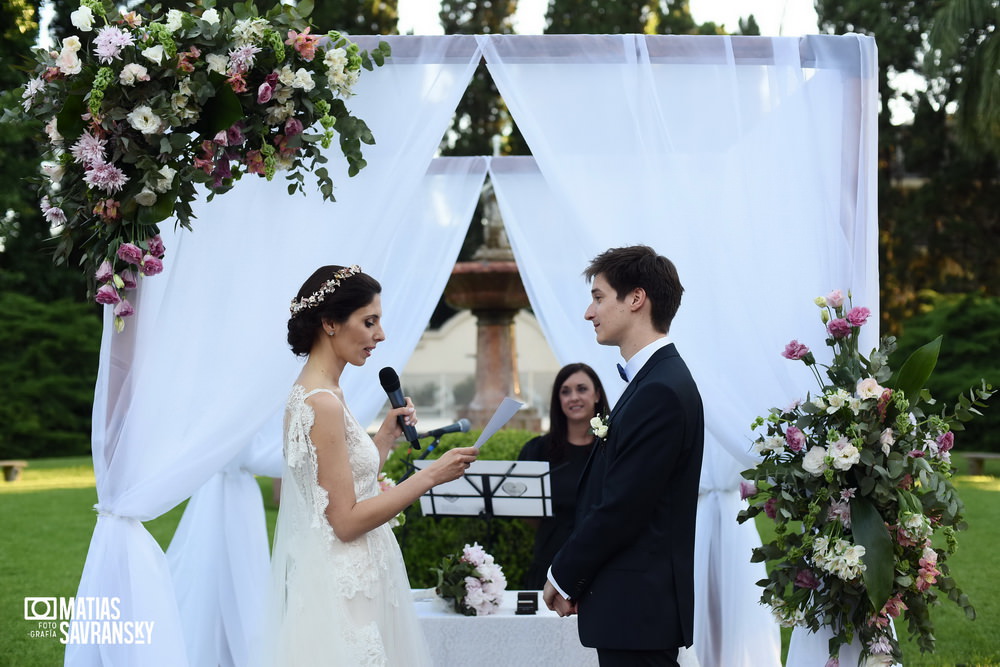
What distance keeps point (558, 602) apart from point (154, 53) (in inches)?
85.3

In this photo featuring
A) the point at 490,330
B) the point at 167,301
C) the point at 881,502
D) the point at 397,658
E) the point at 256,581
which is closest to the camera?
the point at 397,658

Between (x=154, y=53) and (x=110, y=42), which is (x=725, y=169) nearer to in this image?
(x=154, y=53)

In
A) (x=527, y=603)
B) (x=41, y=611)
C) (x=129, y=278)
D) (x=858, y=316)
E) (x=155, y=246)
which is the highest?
(x=155, y=246)

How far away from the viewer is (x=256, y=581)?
4922 millimetres

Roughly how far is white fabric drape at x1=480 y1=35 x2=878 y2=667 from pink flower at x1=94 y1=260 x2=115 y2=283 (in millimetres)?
1742

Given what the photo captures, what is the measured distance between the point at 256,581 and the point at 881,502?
115 inches

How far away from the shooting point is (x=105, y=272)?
3625 millimetres

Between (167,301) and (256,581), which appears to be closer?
(167,301)

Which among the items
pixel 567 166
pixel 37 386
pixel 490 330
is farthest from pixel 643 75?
pixel 37 386

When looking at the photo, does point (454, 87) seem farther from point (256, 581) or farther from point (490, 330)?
point (490, 330)

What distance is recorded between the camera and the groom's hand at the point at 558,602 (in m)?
3.04

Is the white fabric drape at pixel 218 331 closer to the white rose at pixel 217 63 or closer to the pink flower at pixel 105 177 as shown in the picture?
the pink flower at pixel 105 177

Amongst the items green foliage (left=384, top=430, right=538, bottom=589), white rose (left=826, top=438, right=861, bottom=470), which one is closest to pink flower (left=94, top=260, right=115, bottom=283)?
white rose (left=826, top=438, right=861, bottom=470)

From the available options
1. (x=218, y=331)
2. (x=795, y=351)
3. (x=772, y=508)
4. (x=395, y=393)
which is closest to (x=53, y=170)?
(x=218, y=331)
